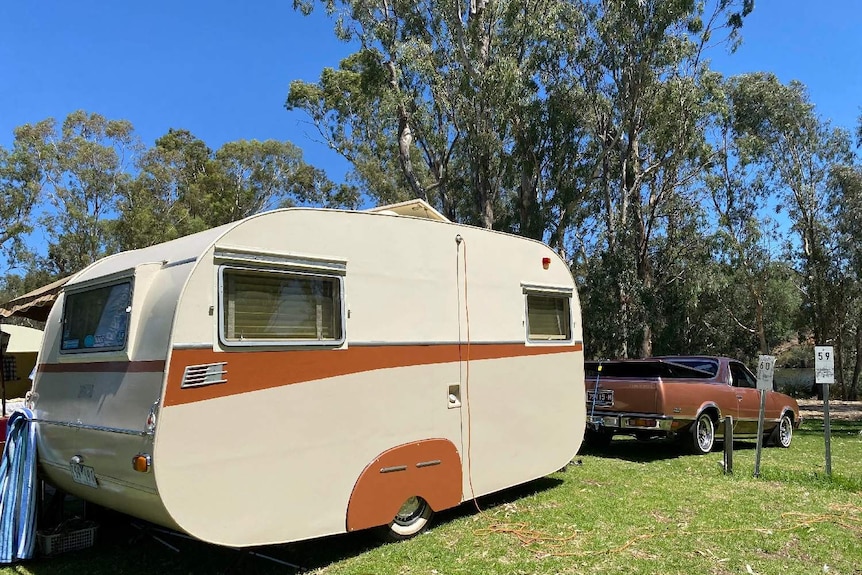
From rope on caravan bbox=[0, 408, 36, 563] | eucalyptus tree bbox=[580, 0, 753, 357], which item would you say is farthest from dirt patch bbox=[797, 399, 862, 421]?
rope on caravan bbox=[0, 408, 36, 563]

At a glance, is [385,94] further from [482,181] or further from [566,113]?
[566,113]

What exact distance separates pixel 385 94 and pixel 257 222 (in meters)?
16.3

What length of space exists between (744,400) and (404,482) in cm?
735

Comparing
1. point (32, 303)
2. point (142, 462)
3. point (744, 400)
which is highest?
point (32, 303)

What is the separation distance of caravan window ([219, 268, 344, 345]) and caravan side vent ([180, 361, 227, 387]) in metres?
0.19

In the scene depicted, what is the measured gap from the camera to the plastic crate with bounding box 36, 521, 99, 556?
517 cm

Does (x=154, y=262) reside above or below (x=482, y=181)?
below

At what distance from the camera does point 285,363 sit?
4629 millimetres

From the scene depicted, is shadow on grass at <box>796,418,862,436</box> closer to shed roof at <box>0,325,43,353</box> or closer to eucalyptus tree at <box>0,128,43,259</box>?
shed roof at <box>0,325,43,353</box>

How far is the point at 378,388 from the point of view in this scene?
17.1 feet

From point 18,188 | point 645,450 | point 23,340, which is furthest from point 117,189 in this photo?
point 645,450

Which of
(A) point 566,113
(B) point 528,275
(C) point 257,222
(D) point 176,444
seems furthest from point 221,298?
(A) point 566,113

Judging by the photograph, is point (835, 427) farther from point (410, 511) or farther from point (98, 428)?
point (98, 428)

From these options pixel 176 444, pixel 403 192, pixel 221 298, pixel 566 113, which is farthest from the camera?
pixel 403 192
